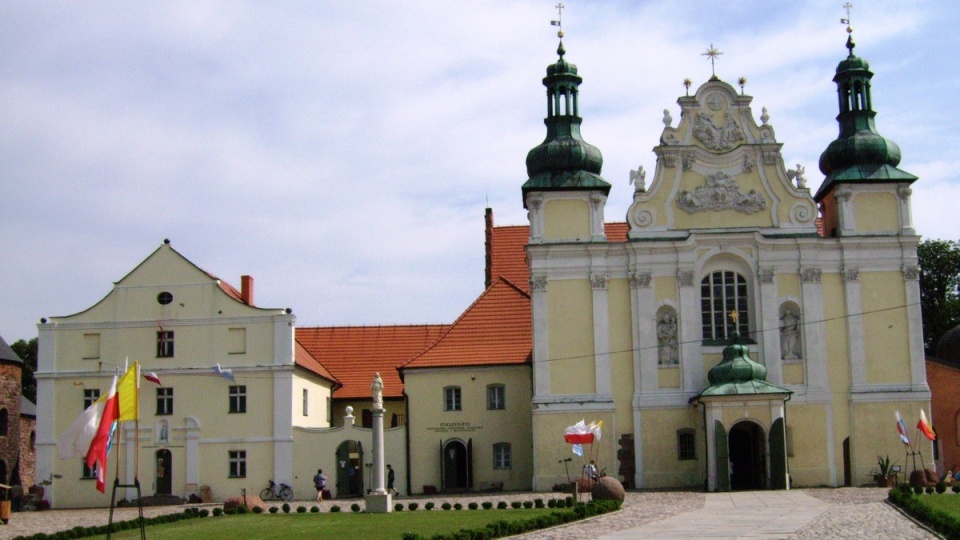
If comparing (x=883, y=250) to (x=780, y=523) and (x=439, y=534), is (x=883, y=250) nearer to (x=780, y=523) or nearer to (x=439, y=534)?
(x=780, y=523)

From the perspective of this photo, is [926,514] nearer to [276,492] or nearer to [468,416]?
[468,416]

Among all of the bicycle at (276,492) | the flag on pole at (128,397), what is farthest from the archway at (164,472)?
the flag on pole at (128,397)

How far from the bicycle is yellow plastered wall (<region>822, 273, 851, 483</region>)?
66.9 ft

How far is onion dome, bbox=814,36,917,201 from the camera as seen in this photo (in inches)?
1818

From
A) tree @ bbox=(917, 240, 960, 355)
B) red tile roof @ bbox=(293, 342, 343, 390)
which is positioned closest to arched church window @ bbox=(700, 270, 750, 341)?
red tile roof @ bbox=(293, 342, 343, 390)

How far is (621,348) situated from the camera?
45438 mm

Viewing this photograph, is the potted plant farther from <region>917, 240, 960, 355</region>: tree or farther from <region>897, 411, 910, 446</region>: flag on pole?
<region>917, 240, 960, 355</region>: tree

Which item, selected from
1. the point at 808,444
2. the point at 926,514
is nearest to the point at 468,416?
the point at 808,444

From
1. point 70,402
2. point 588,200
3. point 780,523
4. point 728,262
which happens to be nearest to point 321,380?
point 70,402

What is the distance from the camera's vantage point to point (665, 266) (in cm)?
4569

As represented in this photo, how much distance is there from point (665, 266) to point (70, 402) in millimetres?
23624

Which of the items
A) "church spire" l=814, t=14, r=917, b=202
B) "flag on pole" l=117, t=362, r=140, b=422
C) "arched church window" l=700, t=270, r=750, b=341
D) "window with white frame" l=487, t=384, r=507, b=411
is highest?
"church spire" l=814, t=14, r=917, b=202

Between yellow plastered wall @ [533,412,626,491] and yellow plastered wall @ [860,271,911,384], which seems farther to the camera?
yellow plastered wall @ [860,271,911,384]

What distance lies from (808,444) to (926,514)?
19637 mm
